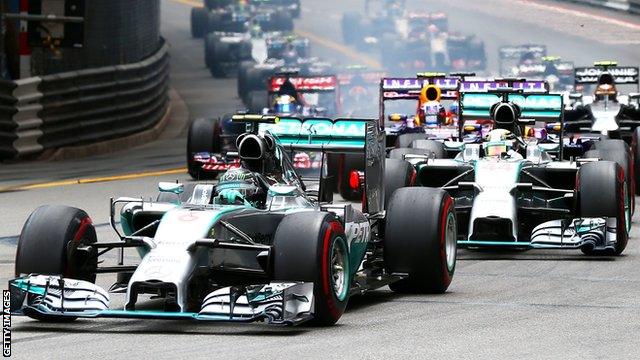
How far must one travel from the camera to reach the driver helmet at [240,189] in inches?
555

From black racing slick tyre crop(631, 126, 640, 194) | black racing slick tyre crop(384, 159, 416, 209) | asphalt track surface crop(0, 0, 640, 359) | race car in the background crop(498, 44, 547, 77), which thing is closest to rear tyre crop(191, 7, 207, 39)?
race car in the background crop(498, 44, 547, 77)

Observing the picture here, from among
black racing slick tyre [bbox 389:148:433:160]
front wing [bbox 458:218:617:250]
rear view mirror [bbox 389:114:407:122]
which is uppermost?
rear view mirror [bbox 389:114:407:122]

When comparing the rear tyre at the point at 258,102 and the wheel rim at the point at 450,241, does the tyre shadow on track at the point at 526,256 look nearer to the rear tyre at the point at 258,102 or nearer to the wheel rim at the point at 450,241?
the wheel rim at the point at 450,241

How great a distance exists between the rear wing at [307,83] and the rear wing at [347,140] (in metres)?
18.6

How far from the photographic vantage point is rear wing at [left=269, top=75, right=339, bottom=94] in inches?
1369

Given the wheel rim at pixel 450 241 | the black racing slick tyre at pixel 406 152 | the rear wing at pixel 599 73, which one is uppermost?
the rear wing at pixel 599 73

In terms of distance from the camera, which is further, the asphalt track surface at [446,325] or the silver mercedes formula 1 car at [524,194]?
the silver mercedes formula 1 car at [524,194]

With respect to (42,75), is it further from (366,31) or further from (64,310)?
(366,31)

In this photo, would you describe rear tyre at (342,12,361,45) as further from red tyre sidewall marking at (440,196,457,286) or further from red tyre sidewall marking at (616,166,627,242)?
red tyre sidewall marking at (440,196,457,286)

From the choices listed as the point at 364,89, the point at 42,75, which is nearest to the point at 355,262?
the point at 42,75

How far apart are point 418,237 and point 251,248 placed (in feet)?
7.77

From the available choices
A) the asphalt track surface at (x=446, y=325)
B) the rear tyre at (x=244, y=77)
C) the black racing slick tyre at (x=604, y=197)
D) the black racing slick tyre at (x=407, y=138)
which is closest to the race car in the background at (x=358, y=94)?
the rear tyre at (x=244, y=77)

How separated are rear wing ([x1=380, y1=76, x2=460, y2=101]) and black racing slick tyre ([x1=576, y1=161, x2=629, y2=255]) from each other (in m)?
10.8

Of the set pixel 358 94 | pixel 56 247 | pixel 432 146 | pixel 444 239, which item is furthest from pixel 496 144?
pixel 358 94
